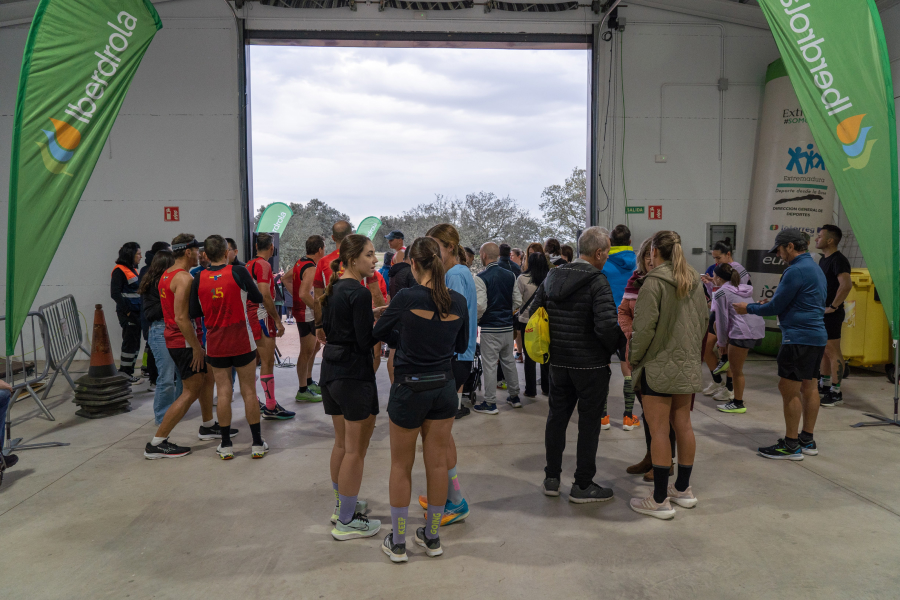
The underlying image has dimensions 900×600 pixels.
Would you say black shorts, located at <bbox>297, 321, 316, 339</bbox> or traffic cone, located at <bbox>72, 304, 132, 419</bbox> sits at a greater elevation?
black shorts, located at <bbox>297, 321, 316, 339</bbox>

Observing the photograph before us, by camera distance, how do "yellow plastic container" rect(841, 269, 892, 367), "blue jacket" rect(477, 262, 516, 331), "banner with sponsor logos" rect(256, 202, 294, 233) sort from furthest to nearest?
"banner with sponsor logos" rect(256, 202, 294, 233), "yellow plastic container" rect(841, 269, 892, 367), "blue jacket" rect(477, 262, 516, 331)

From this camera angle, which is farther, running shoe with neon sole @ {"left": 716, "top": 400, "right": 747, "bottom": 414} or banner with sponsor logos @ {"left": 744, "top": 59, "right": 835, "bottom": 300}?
banner with sponsor logos @ {"left": 744, "top": 59, "right": 835, "bottom": 300}

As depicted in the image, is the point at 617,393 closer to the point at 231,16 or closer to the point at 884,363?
the point at 884,363

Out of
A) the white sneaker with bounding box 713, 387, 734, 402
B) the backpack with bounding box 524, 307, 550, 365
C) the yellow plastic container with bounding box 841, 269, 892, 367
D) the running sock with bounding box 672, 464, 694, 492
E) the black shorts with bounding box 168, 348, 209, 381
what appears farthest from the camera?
the yellow plastic container with bounding box 841, 269, 892, 367

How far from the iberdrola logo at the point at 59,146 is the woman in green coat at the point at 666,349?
3745 mm

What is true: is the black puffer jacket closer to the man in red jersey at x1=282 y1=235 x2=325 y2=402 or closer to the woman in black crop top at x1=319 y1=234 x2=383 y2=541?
the woman in black crop top at x1=319 y1=234 x2=383 y2=541

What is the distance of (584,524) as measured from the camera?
3369 mm

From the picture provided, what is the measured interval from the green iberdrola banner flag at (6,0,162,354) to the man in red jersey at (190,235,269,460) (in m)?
0.95

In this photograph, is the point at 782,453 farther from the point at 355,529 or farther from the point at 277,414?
the point at 277,414

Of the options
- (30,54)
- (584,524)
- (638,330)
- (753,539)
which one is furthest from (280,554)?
(30,54)

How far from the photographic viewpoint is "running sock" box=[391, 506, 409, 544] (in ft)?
9.56

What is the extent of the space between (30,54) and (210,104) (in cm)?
517

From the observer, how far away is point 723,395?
20.0 feet

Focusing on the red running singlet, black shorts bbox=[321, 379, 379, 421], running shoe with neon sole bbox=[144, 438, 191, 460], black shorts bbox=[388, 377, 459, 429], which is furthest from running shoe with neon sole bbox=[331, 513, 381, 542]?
running shoe with neon sole bbox=[144, 438, 191, 460]
